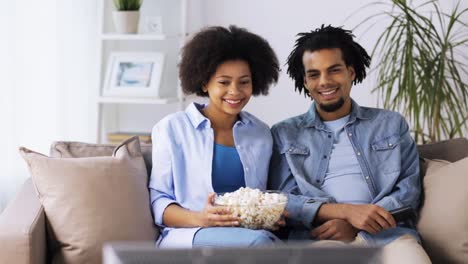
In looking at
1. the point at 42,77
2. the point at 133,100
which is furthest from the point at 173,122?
the point at 133,100

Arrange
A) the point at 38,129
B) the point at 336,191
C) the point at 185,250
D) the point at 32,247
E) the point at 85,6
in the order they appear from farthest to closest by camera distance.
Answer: the point at 85,6
the point at 38,129
the point at 336,191
the point at 32,247
the point at 185,250

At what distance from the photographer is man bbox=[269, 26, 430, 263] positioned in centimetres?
252

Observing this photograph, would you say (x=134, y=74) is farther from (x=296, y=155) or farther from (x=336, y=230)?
(x=336, y=230)

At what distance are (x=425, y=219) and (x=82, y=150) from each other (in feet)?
3.73

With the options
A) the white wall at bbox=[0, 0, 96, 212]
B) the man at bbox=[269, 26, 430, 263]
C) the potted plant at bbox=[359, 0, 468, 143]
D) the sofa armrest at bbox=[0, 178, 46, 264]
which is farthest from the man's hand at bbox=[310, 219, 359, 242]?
the white wall at bbox=[0, 0, 96, 212]

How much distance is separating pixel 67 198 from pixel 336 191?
85 cm

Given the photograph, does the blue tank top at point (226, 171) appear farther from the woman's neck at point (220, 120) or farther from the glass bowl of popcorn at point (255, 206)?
the glass bowl of popcorn at point (255, 206)

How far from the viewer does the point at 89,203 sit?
94.8 inches

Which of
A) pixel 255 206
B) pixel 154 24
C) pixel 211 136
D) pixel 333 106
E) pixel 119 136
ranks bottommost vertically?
pixel 119 136

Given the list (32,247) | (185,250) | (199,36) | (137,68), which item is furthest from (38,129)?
(185,250)

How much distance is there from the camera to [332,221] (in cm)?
251

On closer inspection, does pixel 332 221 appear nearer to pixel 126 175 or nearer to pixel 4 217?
pixel 126 175

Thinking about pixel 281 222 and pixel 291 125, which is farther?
pixel 291 125

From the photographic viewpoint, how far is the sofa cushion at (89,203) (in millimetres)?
2383
